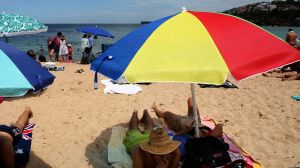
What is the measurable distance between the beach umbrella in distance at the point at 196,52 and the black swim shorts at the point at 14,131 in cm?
140

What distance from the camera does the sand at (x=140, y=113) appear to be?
4.82 meters

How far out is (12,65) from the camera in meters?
2.92

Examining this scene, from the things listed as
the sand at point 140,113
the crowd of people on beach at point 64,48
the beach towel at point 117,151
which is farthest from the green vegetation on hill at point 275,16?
the beach towel at point 117,151

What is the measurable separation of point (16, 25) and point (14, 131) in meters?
2.47

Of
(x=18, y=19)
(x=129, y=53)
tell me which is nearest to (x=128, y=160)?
(x=129, y=53)

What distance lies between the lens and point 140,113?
6.73m

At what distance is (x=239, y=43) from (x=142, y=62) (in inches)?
37.2

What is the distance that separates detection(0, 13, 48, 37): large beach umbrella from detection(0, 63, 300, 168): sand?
5.72ft

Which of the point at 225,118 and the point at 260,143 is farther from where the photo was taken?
the point at 225,118

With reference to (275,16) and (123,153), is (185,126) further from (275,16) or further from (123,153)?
(275,16)

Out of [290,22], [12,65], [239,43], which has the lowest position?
[290,22]

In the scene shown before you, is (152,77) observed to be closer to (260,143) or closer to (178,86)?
(260,143)

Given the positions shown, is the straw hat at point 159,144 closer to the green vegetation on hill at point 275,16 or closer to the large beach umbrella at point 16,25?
the large beach umbrella at point 16,25

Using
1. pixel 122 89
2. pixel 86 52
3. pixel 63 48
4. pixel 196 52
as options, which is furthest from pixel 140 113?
pixel 63 48
